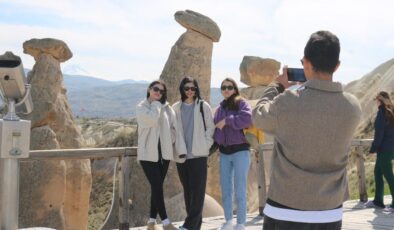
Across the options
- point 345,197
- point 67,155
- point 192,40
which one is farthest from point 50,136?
point 345,197

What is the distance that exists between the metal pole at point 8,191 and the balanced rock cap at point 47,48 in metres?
8.64

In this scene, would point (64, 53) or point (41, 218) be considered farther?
point (64, 53)

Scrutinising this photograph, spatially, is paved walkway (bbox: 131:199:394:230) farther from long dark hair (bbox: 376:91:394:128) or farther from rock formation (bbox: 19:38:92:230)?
rock formation (bbox: 19:38:92:230)

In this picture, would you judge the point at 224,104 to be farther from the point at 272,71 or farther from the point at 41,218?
the point at 272,71

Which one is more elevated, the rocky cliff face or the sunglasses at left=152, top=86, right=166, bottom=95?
the rocky cliff face

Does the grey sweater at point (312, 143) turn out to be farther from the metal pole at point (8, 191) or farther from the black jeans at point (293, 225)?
the metal pole at point (8, 191)

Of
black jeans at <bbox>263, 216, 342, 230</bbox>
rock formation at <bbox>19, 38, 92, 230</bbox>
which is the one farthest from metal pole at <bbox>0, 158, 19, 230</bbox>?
rock formation at <bbox>19, 38, 92, 230</bbox>

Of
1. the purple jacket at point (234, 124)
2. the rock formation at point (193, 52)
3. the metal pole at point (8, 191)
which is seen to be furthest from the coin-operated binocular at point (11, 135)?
the rock formation at point (193, 52)

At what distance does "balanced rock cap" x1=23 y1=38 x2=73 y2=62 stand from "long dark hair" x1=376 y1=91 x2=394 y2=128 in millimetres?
7444

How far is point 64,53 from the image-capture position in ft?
41.2

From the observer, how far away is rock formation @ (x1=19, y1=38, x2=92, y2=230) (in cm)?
1129

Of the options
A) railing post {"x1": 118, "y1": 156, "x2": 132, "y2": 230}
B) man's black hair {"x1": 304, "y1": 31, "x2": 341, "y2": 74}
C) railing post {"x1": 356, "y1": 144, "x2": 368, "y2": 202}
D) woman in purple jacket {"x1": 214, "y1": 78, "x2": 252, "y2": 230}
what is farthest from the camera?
railing post {"x1": 356, "y1": 144, "x2": 368, "y2": 202}

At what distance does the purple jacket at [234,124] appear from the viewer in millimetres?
5449

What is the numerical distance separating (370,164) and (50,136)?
10977 millimetres
